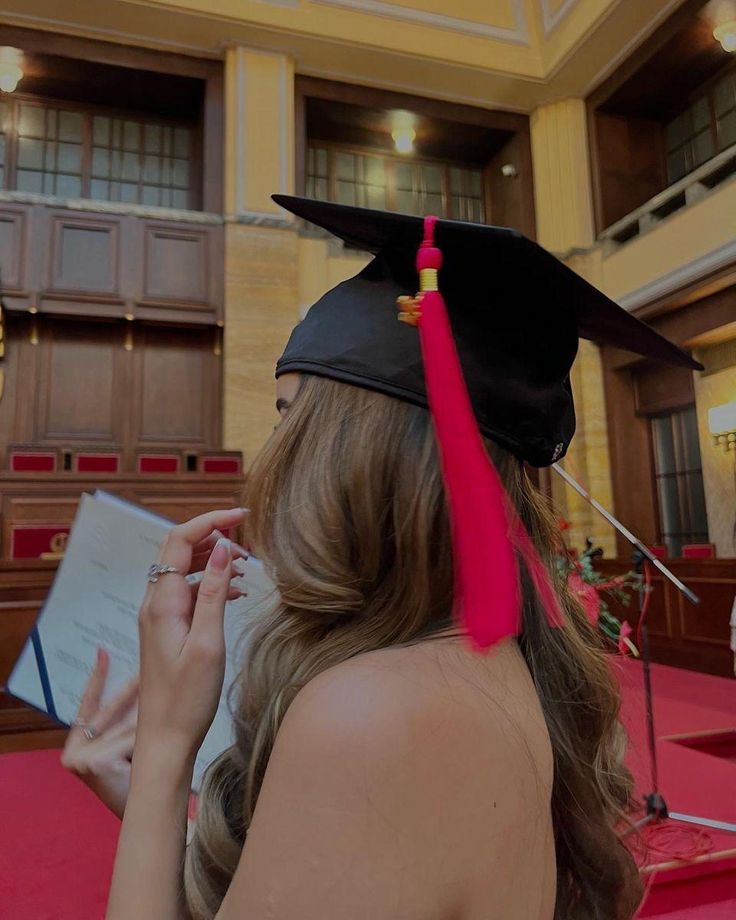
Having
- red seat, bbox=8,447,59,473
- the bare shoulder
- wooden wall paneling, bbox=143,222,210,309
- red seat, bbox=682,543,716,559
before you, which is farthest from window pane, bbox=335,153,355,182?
the bare shoulder

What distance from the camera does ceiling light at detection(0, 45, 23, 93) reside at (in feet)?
25.0

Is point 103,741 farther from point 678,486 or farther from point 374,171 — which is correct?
point 374,171

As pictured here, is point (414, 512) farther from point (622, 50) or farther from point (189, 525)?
point (622, 50)

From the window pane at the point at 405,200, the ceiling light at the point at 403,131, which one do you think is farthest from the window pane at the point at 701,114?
the window pane at the point at 405,200

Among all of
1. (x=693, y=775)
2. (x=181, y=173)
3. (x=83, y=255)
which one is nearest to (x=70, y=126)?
(x=181, y=173)

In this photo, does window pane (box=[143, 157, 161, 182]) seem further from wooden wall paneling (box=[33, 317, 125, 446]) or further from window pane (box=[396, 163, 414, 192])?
window pane (box=[396, 163, 414, 192])

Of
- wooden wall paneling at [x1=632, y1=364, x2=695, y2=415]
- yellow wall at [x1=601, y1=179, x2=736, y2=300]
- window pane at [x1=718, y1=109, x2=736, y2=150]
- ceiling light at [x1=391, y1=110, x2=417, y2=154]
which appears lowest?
wooden wall paneling at [x1=632, y1=364, x2=695, y2=415]

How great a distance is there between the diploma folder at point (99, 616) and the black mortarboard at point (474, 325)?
35cm

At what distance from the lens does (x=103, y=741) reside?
0.95 meters

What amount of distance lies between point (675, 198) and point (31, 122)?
712cm

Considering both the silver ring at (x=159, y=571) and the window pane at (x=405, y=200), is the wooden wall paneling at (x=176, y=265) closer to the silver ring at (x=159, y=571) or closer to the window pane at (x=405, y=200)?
the window pane at (x=405, y=200)

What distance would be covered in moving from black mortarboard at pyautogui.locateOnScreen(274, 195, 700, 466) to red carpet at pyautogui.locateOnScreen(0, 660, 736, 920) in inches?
29.3

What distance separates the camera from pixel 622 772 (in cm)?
92

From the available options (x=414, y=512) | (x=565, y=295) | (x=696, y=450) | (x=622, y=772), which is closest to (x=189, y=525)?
(x=414, y=512)
